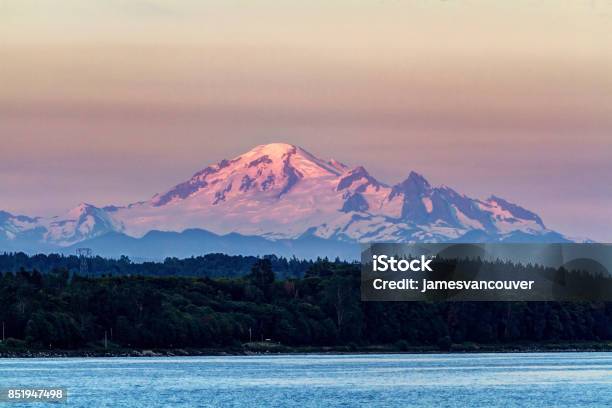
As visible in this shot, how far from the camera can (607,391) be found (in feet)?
604

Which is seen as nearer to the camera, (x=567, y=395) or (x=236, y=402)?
(x=236, y=402)

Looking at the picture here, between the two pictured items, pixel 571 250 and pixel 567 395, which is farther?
pixel 567 395

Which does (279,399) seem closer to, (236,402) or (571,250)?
(236,402)

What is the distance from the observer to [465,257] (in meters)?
158

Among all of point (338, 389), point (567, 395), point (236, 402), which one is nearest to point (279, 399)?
point (236, 402)

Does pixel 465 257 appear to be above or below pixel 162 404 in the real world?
above

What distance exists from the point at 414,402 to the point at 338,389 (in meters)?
24.5

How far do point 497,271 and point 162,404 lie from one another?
38.6 metres

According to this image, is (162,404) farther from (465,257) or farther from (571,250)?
(571,250)

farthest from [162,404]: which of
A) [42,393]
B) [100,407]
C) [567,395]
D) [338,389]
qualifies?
[567,395]

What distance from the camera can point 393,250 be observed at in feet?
447

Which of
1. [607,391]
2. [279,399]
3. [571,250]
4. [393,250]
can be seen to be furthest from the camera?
[607,391]

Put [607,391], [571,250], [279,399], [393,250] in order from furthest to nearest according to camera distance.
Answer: [607,391]
[279,399]
[571,250]
[393,250]

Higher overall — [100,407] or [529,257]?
[529,257]
